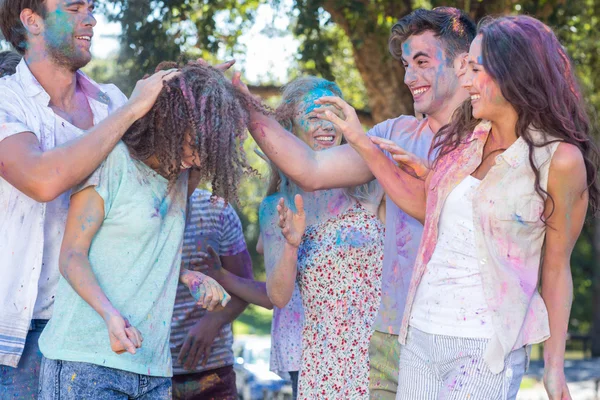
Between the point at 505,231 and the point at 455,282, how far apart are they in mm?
226

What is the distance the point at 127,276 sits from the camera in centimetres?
288

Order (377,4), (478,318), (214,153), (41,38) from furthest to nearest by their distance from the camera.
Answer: (377,4), (41,38), (214,153), (478,318)

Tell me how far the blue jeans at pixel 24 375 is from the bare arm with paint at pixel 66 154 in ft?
1.89

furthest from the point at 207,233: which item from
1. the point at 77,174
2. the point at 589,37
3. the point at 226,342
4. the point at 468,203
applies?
the point at 589,37

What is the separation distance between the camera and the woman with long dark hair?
276 cm

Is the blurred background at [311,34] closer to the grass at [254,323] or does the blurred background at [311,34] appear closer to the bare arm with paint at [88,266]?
the bare arm with paint at [88,266]

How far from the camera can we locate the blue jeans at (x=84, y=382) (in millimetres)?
2725

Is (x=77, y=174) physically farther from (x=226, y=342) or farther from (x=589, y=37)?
(x=589, y=37)

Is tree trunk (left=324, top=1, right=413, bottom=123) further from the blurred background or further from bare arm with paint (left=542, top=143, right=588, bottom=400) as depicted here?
bare arm with paint (left=542, top=143, right=588, bottom=400)

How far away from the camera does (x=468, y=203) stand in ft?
9.35

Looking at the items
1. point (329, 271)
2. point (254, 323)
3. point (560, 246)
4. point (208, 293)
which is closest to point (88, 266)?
point (208, 293)

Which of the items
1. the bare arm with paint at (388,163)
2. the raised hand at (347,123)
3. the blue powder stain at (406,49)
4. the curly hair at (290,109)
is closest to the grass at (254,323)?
the curly hair at (290,109)

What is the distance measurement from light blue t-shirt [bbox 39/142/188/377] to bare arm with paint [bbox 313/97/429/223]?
0.66 metres

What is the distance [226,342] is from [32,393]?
129 cm
